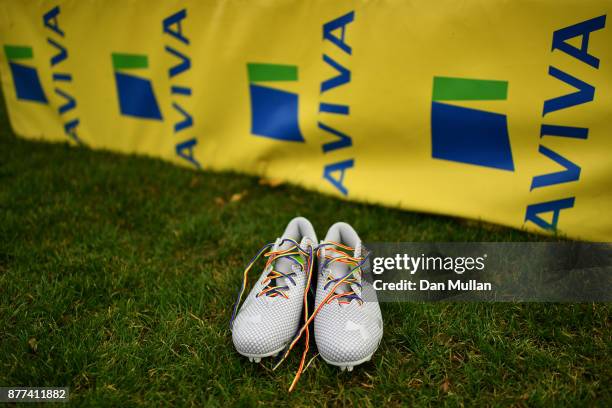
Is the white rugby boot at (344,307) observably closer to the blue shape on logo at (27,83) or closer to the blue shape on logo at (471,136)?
the blue shape on logo at (471,136)

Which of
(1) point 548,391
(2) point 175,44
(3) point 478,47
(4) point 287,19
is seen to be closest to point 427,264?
(1) point 548,391

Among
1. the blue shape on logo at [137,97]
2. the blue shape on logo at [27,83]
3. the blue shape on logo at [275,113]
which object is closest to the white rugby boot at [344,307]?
the blue shape on logo at [275,113]

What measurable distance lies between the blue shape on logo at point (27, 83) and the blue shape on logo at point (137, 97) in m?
0.61

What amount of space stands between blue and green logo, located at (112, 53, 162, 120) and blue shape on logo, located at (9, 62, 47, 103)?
613mm

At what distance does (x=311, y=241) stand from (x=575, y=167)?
1.14 meters

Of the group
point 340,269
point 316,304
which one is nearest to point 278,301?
point 316,304

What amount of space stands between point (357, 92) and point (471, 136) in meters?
0.56

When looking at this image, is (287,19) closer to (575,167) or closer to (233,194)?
(233,194)

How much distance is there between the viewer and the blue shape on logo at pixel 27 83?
3006 millimetres

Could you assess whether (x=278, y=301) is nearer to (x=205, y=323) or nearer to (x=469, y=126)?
(x=205, y=323)

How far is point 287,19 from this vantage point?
7.51 ft

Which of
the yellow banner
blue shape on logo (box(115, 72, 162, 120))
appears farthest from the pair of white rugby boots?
blue shape on logo (box(115, 72, 162, 120))

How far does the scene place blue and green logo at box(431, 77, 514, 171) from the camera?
2.04 m

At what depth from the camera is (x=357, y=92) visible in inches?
89.0
